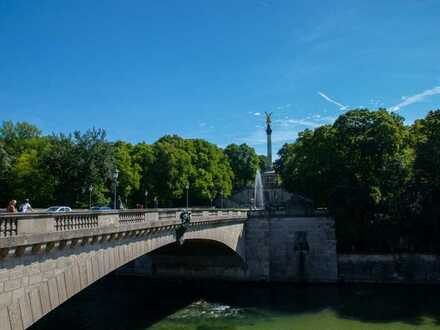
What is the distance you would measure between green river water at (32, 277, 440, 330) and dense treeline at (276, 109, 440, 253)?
4539mm

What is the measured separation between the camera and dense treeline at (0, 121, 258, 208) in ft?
150

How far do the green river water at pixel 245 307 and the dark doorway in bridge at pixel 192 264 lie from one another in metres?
1.58

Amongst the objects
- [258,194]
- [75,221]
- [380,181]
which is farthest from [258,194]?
[75,221]

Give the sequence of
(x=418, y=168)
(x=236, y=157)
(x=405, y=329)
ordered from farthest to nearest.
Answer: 1. (x=236, y=157)
2. (x=418, y=168)
3. (x=405, y=329)

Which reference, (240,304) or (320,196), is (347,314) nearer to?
(240,304)

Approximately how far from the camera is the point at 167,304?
32.9 metres

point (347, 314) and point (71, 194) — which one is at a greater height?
point (71, 194)

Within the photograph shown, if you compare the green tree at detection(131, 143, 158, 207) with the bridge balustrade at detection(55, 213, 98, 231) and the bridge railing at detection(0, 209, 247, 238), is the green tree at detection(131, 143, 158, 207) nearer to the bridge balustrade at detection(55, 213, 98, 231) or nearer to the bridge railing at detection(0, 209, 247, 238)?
the bridge railing at detection(0, 209, 247, 238)

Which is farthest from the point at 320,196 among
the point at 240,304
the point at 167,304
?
the point at 167,304

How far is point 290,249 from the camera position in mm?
42656

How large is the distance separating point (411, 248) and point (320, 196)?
29.4 feet

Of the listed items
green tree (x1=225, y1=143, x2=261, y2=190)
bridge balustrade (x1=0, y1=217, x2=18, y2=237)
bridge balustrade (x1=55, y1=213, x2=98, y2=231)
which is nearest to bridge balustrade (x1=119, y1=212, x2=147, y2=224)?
bridge balustrade (x1=55, y1=213, x2=98, y2=231)

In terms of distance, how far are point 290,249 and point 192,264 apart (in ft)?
29.2

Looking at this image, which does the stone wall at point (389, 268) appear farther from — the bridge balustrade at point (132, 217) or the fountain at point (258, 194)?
the fountain at point (258, 194)
